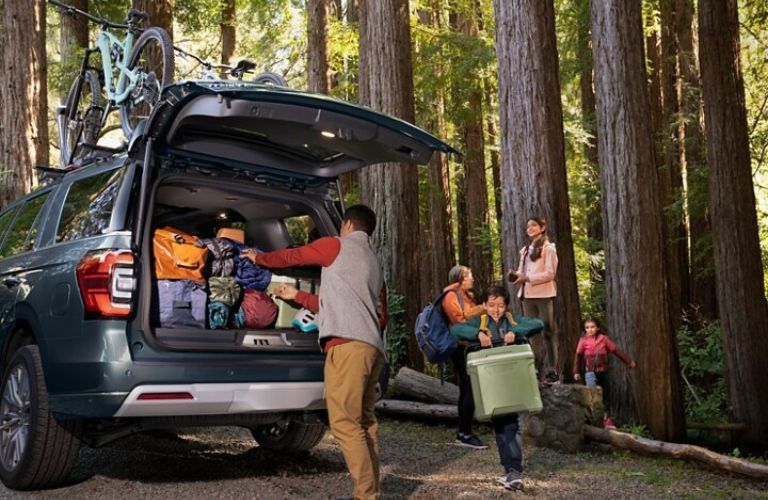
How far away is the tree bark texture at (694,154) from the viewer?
699 inches

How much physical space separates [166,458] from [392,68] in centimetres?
832

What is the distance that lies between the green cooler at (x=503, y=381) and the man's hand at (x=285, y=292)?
1.36 meters

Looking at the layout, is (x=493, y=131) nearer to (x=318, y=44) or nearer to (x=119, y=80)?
(x=318, y=44)

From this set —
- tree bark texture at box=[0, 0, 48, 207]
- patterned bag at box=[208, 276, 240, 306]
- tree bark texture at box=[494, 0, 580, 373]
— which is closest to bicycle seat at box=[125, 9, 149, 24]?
tree bark texture at box=[494, 0, 580, 373]

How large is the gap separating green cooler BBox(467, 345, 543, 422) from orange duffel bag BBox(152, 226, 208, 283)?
204cm

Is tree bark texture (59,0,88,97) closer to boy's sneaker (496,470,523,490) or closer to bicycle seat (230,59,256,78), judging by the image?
bicycle seat (230,59,256,78)

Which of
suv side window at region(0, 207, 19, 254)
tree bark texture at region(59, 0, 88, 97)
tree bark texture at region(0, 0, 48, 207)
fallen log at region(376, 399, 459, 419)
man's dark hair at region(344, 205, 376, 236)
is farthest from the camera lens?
tree bark texture at region(59, 0, 88, 97)

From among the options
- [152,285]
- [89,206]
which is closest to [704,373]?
[152,285]

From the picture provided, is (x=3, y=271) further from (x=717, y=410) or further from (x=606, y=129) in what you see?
(x=717, y=410)

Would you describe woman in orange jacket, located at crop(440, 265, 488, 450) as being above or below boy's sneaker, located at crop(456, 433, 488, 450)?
above

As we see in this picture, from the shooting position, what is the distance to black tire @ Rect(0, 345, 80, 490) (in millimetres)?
5316

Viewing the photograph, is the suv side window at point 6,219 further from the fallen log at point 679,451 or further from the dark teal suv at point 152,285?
the fallen log at point 679,451

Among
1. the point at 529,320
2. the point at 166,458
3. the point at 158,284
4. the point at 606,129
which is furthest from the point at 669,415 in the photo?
the point at 158,284

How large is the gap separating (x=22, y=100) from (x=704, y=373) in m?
13.5
